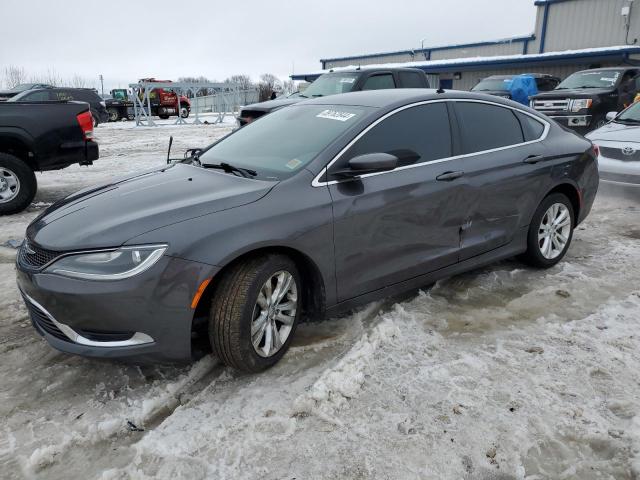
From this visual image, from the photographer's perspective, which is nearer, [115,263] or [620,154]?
[115,263]

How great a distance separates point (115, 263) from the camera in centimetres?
248

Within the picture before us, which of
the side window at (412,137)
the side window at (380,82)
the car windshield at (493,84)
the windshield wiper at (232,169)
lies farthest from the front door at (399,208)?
the car windshield at (493,84)

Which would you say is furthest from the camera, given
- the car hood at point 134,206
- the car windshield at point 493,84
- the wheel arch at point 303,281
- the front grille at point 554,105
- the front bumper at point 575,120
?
the car windshield at point 493,84

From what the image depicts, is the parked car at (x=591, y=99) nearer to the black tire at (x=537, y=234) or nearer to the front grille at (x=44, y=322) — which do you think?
the black tire at (x=537, y=234)

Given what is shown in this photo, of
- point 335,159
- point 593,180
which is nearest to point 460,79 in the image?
point 593,180

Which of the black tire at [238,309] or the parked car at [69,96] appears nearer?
the black tire at [238,309]

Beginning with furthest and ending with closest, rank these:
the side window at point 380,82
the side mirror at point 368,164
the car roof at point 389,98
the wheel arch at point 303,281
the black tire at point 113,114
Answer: the black tire at point 113,114
the side window at point 380,82
the car roof at point 389,98
the side mirror at point 368,164
the wheel arch at point 303,281

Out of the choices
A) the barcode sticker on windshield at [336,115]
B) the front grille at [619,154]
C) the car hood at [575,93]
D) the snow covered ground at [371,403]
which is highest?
the car hood at [575,93]

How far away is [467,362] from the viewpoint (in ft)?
9.96

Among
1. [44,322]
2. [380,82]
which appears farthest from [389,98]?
[380,82]

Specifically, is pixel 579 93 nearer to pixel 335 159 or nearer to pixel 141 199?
pixel 335 159

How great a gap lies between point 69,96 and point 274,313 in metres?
21.2

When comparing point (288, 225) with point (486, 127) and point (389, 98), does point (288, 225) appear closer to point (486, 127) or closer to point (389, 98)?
point (389, 98)

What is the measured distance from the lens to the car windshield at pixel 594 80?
1195 centimetres
